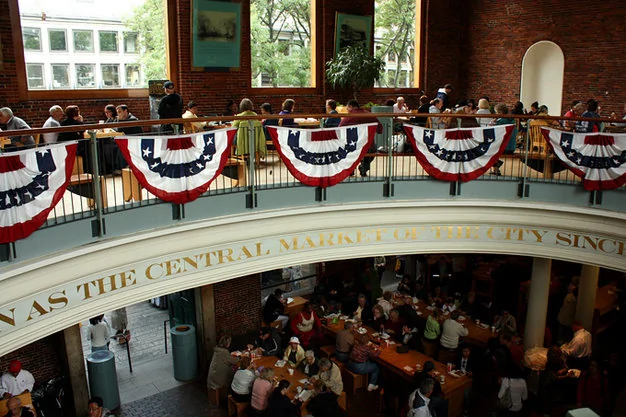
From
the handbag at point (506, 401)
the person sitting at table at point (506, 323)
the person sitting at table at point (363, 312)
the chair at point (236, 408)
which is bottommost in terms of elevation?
the chair at point (236, 408)

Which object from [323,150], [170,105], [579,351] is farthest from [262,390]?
[579,351]

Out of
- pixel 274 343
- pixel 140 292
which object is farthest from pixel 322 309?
pixel 140 292

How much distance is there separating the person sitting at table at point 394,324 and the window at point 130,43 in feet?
25.2

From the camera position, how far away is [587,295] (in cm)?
1245

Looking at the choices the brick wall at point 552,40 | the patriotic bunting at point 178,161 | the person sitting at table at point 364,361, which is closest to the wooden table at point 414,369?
the person sitting at table at point 364,361

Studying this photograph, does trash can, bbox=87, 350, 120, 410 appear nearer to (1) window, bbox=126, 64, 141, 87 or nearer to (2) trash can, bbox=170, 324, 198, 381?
(2) trash can, bbox=170, 324, 198, 381

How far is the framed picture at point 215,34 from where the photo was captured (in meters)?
13.1

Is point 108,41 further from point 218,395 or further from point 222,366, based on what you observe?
point 218,395

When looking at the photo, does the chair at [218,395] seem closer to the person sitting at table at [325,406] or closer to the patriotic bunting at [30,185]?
the person sitting at table at [325,406]

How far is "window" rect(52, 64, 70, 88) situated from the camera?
1160cm

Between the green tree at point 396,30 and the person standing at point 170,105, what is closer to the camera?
the person standing at point 170,105

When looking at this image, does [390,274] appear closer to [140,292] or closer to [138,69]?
[138,69]

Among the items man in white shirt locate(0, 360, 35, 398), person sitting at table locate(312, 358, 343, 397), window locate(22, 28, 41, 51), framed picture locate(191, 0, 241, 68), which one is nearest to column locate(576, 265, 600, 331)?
person sitting at table locate(312, 358, 343, 397)

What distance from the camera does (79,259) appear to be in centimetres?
646
